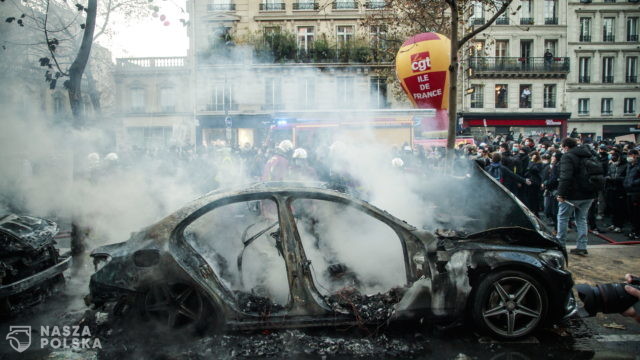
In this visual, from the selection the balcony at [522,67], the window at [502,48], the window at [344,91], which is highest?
the window at [502,48]

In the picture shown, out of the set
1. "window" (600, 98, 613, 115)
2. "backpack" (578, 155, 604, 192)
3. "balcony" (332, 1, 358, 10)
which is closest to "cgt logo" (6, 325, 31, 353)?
"backpack" (578, 155, 604, 192)

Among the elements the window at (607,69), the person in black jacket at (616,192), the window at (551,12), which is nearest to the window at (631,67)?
the window at (607,69)

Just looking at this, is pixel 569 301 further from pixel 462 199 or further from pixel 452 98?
pixel 452 98

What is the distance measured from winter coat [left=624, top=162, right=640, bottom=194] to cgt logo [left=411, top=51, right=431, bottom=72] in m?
4.51

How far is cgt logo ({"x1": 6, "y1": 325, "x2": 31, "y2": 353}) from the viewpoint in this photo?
3.36m

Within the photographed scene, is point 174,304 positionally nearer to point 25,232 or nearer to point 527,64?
point 25,232

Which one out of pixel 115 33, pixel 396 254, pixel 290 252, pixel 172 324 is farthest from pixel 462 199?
pixel 115 33

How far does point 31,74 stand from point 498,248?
10233 mm

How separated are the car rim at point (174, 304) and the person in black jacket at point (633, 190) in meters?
7.87

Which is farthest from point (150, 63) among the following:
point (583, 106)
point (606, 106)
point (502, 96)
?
point (606, 106)

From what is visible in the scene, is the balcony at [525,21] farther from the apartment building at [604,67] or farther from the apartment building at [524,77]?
the apartment building at [604,67]

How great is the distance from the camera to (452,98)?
656 cm

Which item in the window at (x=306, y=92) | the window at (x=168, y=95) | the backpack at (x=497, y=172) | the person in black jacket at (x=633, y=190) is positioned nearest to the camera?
the person in black jacket at (x=633, y=190)

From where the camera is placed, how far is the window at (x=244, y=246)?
3.65 m
